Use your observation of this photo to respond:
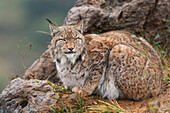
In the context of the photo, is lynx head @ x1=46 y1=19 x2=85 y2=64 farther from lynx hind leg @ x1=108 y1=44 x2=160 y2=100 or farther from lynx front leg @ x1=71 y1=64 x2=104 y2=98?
lynx hind leg @ x1=108 y1=44 x2=160 y2=100

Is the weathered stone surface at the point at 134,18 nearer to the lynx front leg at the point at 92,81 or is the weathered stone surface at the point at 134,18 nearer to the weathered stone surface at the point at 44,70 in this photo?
the weathered stone surface at the point at 44,70

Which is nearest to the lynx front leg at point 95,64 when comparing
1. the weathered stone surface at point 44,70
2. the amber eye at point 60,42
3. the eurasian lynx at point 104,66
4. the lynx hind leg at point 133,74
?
the eurasian lynx at point 104,66

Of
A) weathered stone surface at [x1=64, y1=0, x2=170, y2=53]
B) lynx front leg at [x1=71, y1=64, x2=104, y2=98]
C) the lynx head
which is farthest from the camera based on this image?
weathered stone surface at [x1=64, y1=0, x2=170, y2=53]

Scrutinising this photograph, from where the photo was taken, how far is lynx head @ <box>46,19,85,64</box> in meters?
4.58

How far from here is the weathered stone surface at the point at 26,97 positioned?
466 cm

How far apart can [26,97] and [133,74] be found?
239cm

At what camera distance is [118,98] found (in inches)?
196

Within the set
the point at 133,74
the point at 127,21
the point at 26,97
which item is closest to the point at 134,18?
the point at 127,21

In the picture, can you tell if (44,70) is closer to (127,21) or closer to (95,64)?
(95,64)

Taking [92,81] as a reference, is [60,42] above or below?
above

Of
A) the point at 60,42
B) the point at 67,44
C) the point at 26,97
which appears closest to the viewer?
the point at 67,44

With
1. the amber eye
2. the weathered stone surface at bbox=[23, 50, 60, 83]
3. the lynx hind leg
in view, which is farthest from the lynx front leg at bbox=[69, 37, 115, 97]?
the weathered stone surface at bbox=[23, 50, 60, 83]

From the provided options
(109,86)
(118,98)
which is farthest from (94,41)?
(118,98)

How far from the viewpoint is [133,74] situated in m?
4.65
